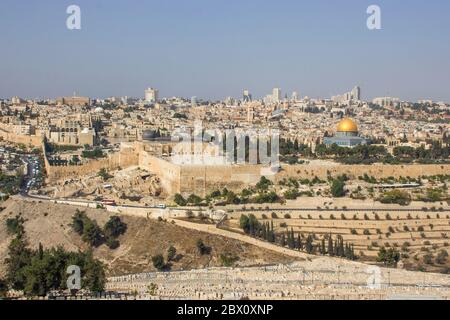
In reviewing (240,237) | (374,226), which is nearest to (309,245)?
(240,237)

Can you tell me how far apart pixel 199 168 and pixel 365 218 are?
7095 millimetres

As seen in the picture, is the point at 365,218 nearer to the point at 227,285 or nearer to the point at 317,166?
the point at 317,166

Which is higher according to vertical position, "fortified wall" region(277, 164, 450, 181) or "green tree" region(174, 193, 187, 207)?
"fortified wall" region(277, 164, 450, 181)

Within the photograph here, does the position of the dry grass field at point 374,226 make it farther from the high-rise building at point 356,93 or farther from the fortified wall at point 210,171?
the high-rise building at point 356,93

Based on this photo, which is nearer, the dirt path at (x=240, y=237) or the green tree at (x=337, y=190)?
the dirt path at (x=240, y=237)

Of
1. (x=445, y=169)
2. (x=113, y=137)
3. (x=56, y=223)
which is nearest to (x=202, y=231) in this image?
(x=56, y=223)

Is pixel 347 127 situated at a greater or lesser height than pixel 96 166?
greater

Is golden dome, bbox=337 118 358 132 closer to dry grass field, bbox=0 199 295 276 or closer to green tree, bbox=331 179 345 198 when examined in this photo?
green tree, bbox=331 179 345 198

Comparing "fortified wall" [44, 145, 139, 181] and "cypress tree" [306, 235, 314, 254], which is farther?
"fortified wall" [44, 145, 139, 181]

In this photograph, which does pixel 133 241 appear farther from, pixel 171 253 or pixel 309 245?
pixel 309 245

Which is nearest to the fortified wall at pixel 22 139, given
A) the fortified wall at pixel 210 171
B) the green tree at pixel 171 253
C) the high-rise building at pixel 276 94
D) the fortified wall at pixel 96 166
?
the fortified wall at pixel 96 166

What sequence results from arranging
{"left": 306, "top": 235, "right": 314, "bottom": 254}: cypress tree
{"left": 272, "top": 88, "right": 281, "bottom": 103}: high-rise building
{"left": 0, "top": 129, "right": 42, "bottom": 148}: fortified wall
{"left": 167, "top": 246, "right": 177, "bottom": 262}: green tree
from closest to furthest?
{"left": 167, "top": 246, "right": 177, "bottom": 262}: green tree, {"left": 306, "top": 235, "right": 314, "bottom": 254}: cypress tree, {"left": 0, "top": 129, "right": 42, "bottom": 148}: fortified wall, {"left": 272, "top": 88, "right": 281, "bottom": 103}: high-rise building

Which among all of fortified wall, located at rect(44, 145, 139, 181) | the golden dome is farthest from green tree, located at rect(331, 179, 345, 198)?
the golden dome

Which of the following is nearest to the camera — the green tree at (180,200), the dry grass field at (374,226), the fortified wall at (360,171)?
the dry grass field at (374,226)
